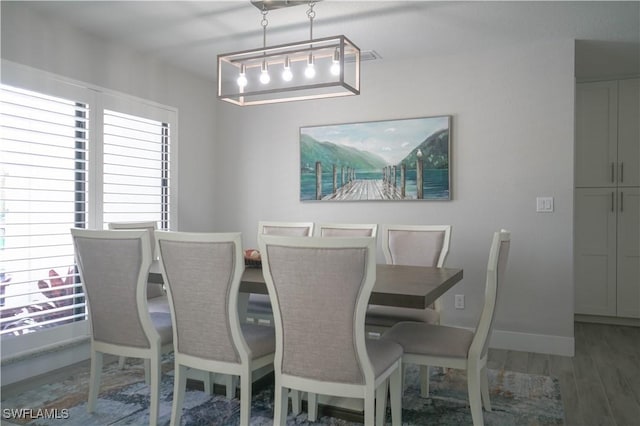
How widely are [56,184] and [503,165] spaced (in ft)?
11.2

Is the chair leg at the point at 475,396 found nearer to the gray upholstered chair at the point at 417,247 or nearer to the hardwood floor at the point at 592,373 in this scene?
the hardwood floor at the point at 592,373

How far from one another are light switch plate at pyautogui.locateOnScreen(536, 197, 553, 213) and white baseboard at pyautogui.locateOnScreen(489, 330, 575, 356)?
99 cm

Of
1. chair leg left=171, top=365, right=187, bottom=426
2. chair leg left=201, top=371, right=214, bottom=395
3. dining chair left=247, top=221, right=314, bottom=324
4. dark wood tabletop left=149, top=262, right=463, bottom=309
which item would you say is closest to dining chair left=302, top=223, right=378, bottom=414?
dining chair left=247, top=221, right=314, bottom=324

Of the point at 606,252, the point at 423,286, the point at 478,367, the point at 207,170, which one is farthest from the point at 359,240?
the point at 606,252

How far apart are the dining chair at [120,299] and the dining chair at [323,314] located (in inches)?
28.6

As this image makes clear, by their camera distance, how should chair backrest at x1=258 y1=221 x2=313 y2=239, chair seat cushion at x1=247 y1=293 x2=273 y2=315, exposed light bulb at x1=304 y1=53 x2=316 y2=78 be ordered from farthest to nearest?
1. chair backrest at x1=258 y1=221 x2=313 y2=239
2. chair seat cushion at x1=247 y1=293 x2=273 y2=315
3. exposed light bulb at x1=304 y1=53 x2=316 y2=78

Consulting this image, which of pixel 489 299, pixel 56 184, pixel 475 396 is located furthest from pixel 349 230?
pixel 56 184

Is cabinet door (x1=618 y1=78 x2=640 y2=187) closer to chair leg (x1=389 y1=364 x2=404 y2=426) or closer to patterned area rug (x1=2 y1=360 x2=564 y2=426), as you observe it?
patterned area rug (x1=2 y1=360 x2=564 y2=426)

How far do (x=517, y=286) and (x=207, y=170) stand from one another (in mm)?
3143

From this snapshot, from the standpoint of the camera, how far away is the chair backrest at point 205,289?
218 centimetres

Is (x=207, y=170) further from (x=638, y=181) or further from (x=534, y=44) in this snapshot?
(x=638, y=181)

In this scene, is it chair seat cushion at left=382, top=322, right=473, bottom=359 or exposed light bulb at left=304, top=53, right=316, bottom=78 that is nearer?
chair seat cushion at left=382, top=322, right=473, bottom=359

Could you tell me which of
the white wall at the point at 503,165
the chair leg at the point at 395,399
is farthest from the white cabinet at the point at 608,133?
the chair leg at the point at 395,399

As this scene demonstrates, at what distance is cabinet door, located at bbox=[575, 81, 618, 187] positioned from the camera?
15.6ft
